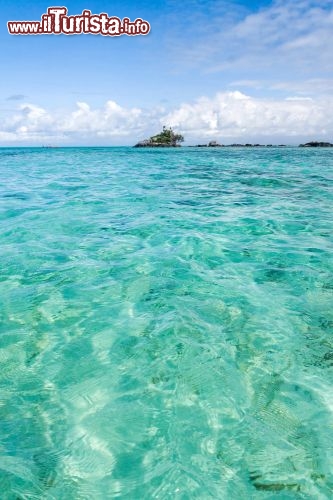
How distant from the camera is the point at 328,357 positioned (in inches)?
167

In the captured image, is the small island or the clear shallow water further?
the small island

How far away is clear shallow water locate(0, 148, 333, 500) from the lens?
9.34ft

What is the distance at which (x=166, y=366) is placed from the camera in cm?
410

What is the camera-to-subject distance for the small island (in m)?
133

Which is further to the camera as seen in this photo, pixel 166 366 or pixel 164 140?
pixel 164 140

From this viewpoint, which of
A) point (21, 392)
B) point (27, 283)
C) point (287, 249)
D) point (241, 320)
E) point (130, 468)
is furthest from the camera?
point (287, 249)

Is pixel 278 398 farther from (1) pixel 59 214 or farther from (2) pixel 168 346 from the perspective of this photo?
(1) pixel 59 214

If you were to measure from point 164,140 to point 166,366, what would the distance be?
13624 centimetres

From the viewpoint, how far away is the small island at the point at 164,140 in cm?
13288

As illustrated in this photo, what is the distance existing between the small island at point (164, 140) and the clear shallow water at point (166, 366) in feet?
427

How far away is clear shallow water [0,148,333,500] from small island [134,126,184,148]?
427 ft

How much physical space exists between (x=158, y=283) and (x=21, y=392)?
305 centimetres

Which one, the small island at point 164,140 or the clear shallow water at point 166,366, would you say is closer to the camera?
the clear shallow water at point 166,366

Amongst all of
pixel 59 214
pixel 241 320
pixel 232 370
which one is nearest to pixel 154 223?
pixel 59 214
